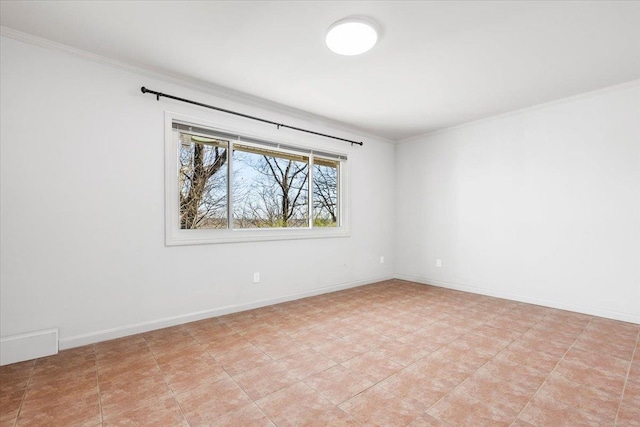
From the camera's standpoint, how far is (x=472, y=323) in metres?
Result: 3.20

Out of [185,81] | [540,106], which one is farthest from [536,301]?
[185,81]

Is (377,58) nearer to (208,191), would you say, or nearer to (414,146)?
(208,191)

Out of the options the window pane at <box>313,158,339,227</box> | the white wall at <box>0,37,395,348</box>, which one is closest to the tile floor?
the white wall at <box>0,37,395,348</box>

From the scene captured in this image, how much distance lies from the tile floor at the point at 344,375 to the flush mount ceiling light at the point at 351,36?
2.54m

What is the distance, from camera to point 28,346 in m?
2.34

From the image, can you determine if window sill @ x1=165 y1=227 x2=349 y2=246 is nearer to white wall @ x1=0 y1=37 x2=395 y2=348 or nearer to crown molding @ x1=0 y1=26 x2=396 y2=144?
white wall @ x1=0 y1=37 x2=395 y2=348

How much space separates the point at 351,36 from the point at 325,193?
2601mm

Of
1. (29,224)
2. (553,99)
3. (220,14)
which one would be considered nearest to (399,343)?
(220,14)

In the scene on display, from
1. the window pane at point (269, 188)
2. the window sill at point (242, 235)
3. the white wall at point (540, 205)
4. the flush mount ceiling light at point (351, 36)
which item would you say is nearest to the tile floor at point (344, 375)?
the white wall at point (540, 205)

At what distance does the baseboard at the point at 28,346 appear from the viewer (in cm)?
226

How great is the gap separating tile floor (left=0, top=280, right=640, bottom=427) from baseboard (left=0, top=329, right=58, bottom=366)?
75 millimetres

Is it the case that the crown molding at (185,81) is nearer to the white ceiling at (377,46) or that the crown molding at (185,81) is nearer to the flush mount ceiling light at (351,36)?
the white ceiling at (377,46)

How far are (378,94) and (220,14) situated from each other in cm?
198

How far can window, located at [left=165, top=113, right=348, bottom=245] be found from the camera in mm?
3207
